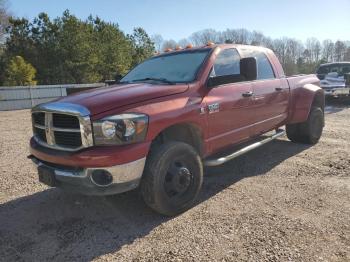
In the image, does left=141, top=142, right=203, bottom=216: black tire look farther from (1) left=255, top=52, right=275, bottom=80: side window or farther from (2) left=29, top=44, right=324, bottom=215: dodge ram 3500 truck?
(1) left=255, top=52, right=275, bottom=80: side window

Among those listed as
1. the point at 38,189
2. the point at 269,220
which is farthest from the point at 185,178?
the point at 38,189

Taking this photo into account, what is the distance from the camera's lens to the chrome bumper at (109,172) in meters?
3.40

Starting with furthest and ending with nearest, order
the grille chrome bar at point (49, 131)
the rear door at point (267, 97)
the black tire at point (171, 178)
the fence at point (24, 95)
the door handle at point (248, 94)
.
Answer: the fence at point (24, 95)
the rear door at point (267, 97)
the door handle at point (248, 94)
the grille chrome bar at point (49, 131)
the black tire at point (171, 178)

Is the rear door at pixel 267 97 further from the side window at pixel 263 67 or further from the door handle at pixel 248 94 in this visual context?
the door handle at pixel 248 94

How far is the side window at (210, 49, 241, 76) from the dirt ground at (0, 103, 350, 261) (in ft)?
5.00

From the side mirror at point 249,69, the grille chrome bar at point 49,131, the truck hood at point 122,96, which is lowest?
the grille chrome bar at point 49,131

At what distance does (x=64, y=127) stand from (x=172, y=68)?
180 centimetres

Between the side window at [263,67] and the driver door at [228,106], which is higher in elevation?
the side window at [263,67]

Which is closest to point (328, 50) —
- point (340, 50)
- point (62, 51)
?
point (340, 50)

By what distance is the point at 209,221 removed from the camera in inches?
150

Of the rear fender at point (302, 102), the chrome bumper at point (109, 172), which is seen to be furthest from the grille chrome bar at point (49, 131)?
the rear fender at point (302, 102)

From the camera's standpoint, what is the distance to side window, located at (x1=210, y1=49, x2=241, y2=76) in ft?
15.4

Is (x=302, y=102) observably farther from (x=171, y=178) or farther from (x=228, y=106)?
(x=171, y=178)

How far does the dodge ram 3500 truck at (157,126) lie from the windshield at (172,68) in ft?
0.05
